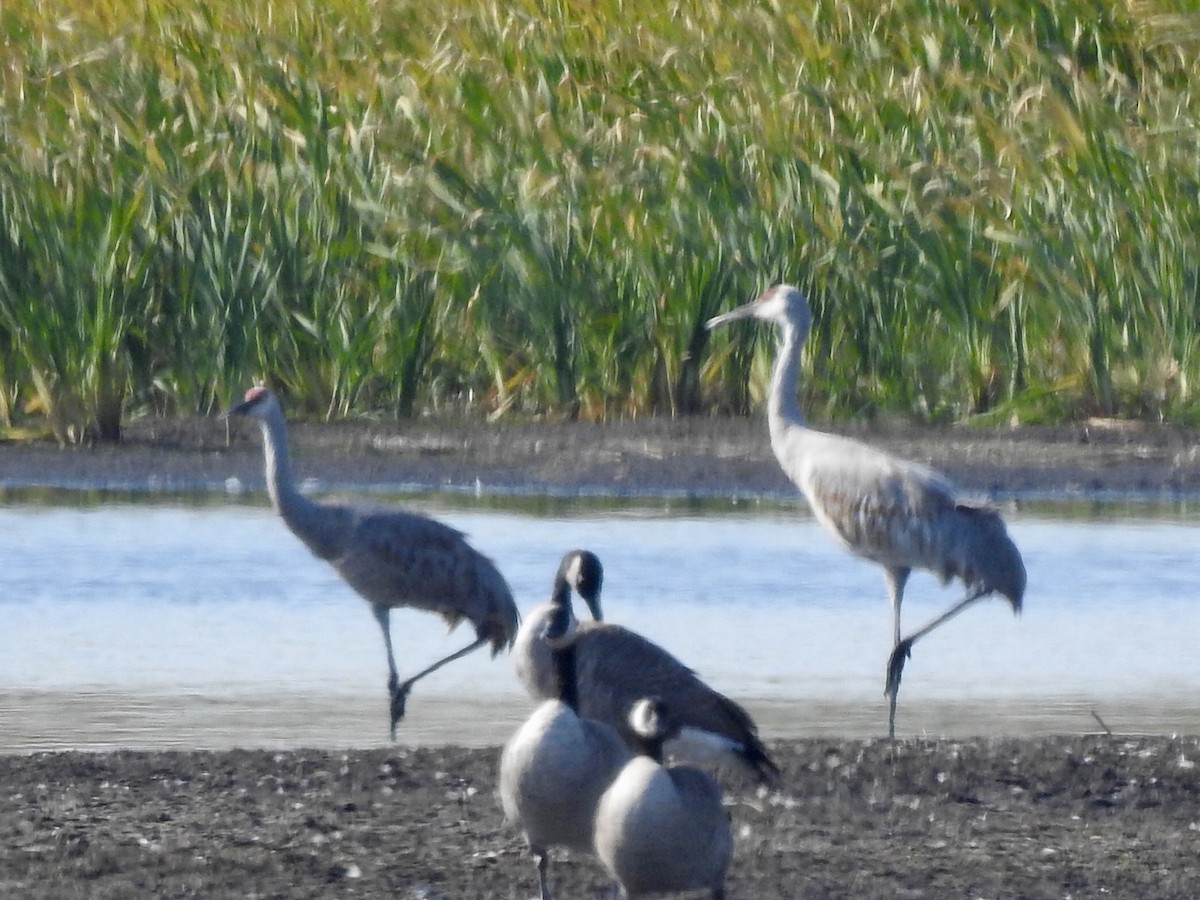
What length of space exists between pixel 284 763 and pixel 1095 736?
1.92 m

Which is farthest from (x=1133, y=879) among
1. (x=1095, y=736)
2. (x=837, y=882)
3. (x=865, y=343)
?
(x=865, y=343)

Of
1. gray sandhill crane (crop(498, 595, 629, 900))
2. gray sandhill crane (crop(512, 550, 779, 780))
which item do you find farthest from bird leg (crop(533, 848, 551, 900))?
gray sandhill crane (crop(512, 550, 779, 780))

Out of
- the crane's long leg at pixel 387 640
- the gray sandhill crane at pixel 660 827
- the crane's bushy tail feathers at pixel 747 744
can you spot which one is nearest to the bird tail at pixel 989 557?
the crane's long leg at pixel 387 640

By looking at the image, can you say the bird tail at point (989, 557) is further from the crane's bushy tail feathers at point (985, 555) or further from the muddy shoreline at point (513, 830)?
the muddy shoreline at point (513, 830)

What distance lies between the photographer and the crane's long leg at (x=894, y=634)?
687 centimetres

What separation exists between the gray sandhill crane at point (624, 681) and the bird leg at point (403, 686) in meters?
0.90

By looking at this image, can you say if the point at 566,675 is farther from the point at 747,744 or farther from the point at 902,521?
the point at 902,521

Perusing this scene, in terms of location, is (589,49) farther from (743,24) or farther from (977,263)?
(977,263)

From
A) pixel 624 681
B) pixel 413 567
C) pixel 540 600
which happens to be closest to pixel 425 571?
pixel 413 567

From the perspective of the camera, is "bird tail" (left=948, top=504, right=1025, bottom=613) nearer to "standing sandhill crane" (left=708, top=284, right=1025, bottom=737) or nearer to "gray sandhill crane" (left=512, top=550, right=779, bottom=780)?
"standing sandhill crane" (left=708, top=284, right=1025, bottom=737)

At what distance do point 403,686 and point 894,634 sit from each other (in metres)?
1.49

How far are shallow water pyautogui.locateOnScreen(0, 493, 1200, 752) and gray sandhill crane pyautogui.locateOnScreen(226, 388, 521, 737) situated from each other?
0.63ft

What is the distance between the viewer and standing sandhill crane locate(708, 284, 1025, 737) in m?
7.75

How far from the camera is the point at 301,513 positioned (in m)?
7.88
